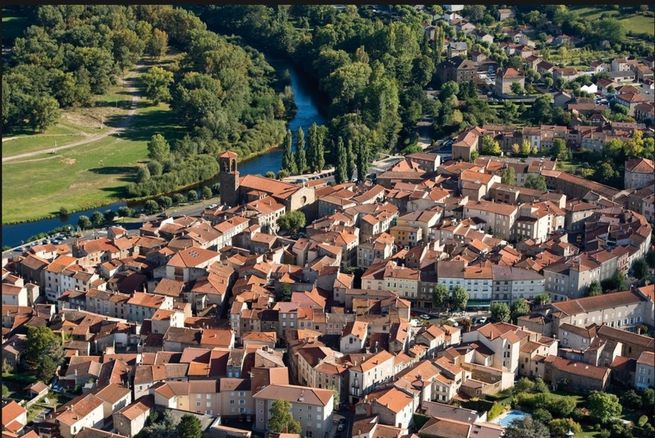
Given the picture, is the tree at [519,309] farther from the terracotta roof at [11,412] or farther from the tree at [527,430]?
the terracotta roof at [11,412]

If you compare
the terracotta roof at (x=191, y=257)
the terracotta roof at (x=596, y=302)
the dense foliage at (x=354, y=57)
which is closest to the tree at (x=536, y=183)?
the dense foliage at (x=354, y=57)

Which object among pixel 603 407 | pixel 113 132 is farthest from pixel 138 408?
pixel 113 132

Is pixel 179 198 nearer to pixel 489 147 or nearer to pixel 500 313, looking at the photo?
pixel 489 147

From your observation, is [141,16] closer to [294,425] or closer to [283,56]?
[283,56]

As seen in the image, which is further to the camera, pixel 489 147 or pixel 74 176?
pixel 74 176

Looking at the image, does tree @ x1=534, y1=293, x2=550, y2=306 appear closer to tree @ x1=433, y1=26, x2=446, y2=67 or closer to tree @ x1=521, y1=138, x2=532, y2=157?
tree @ x1=521, y1=138, x2=532, y2=157

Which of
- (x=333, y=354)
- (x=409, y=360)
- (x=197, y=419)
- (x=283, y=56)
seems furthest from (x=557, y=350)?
(x=283, y=56)
